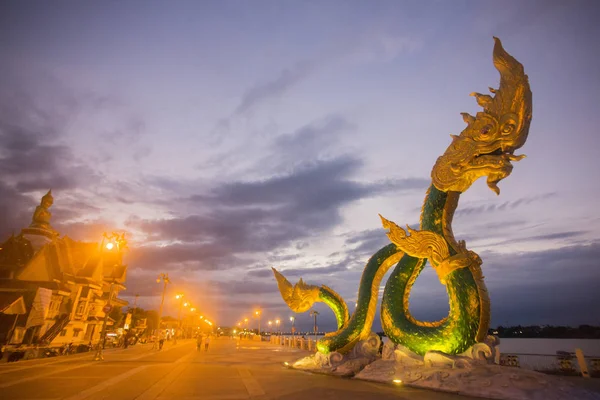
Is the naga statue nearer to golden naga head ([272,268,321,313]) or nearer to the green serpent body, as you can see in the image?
the green serpent body

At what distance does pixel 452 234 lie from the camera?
894 cm

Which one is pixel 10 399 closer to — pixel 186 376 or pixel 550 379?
pixel 186 376

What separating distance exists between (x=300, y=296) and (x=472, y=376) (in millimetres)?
6878

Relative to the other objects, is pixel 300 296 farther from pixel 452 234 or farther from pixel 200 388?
pixel 452 234

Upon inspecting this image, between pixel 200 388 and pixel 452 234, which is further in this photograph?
pixel 452 234

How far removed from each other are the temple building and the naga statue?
16.2m

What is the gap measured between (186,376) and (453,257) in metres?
9.27

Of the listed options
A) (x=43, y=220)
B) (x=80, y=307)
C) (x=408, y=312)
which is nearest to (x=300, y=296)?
(x=408, y=312)

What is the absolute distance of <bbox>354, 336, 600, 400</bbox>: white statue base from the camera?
20.6 ft

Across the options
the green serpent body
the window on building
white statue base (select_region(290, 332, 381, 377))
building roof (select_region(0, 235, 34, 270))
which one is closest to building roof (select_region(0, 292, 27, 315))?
building roof (select_region(0, 235, 34, 270))

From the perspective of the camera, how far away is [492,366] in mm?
7195

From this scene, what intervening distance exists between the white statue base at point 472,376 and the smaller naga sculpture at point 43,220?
112 feet

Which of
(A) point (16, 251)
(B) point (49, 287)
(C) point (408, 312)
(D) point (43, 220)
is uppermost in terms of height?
(D) point (43, 220)

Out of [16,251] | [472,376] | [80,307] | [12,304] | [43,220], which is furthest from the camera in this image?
[43,220]
